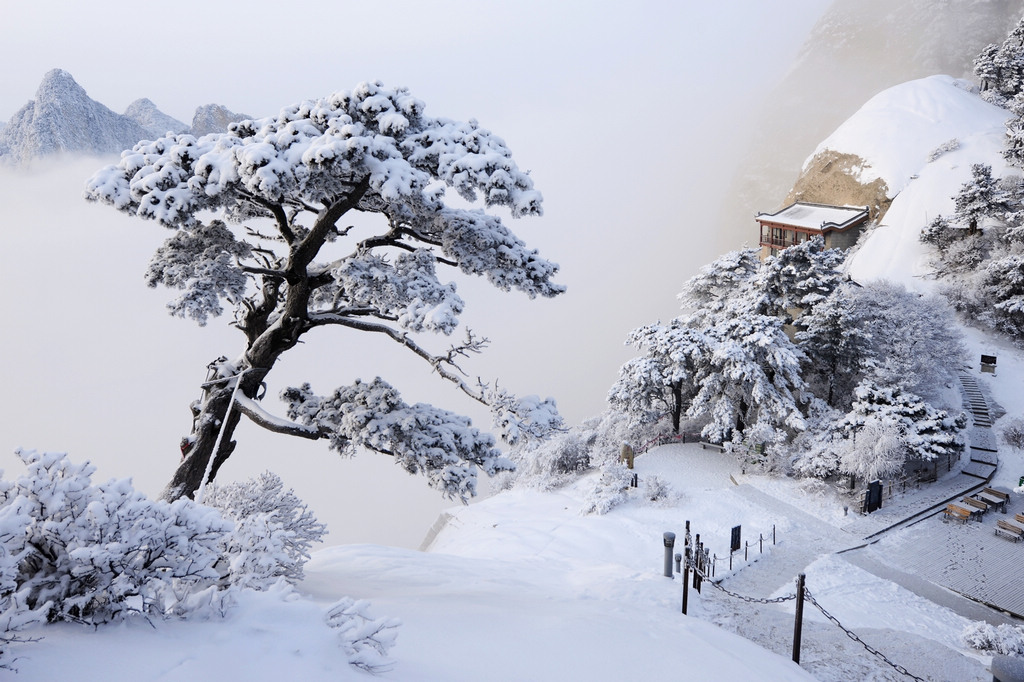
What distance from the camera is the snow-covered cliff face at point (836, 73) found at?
231ft

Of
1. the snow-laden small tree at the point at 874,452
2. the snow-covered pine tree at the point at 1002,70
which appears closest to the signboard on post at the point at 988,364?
the snow-laden small tree at the point at 874,452

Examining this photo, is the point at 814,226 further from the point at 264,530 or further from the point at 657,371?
the point at 264,530

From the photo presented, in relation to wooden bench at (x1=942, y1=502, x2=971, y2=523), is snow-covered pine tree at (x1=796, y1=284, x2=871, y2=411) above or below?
above

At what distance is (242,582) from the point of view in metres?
4.68

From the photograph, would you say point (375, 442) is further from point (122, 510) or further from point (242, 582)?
point (122, 510)

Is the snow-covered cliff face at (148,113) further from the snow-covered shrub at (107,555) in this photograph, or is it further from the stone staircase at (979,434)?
the stone staircase at (979,434)

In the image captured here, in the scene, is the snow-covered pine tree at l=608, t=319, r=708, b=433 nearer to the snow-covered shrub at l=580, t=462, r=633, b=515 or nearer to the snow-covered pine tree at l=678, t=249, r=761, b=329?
the snow-covered pine tree at l=678, t=249, r=761, b=329

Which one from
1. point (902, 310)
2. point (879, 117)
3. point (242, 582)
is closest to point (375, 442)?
point (242, 582)

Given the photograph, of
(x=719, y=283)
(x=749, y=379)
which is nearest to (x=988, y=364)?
(x=719, y=283)

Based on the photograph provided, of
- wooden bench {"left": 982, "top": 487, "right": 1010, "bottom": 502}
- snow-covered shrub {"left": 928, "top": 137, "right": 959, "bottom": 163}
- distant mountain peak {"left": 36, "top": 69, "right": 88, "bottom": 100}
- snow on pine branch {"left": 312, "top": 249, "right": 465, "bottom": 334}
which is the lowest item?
wooden bench {"left": 982, "top": 487, "right": 1010, "bottom": 502}

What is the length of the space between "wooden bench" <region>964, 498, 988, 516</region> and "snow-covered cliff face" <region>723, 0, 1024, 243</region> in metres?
66.1

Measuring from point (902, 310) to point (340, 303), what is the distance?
23.1 m

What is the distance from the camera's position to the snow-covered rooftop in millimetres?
35969

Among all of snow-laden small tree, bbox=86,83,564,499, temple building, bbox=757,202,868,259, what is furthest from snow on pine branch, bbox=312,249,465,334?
temple building, bbox=757,202,868,259
